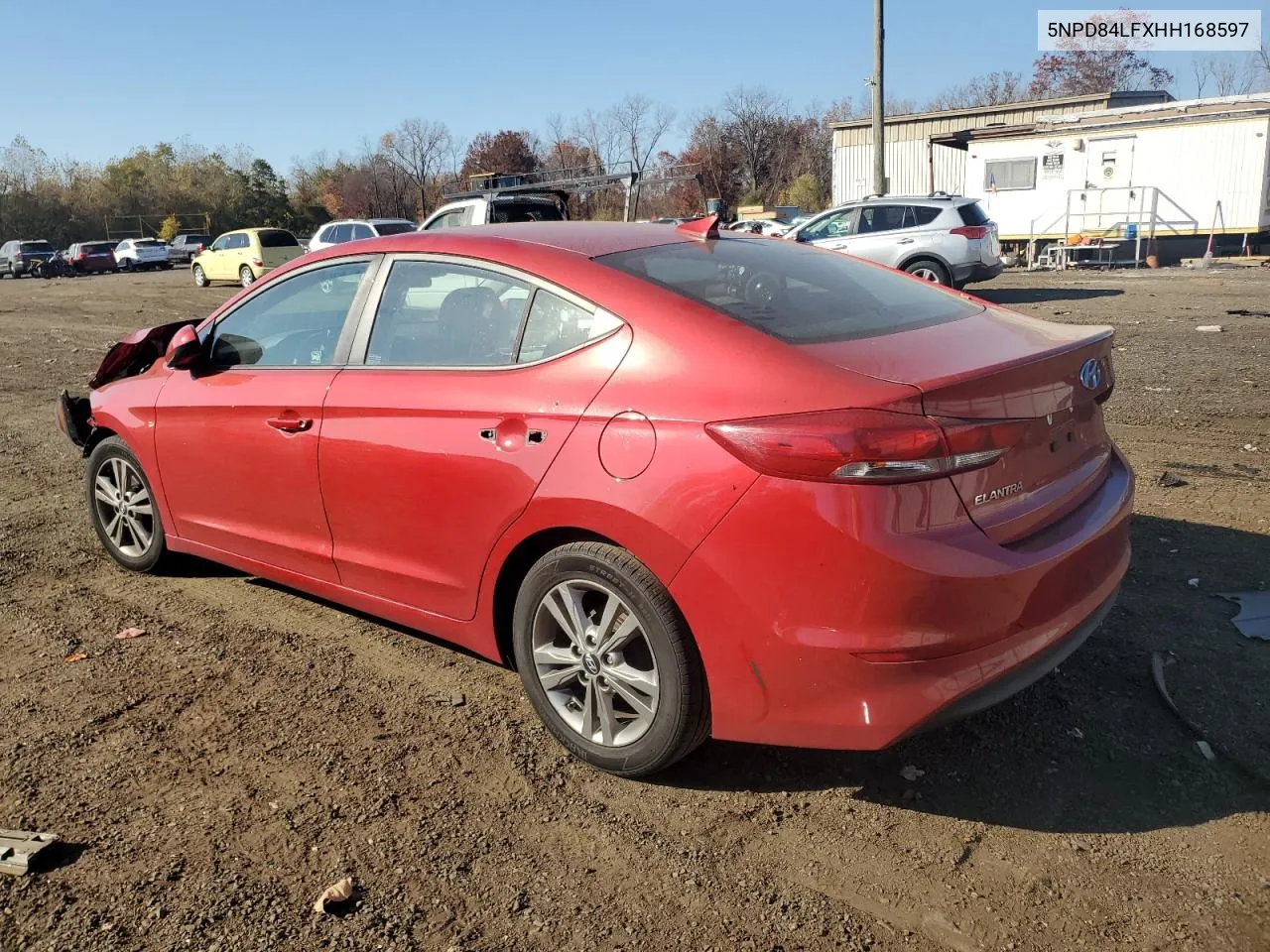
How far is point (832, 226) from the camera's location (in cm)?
1709

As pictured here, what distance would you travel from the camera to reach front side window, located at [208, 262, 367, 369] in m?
3.91

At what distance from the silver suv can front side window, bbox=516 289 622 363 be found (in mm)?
13014

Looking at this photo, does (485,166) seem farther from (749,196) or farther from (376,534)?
(376,534)

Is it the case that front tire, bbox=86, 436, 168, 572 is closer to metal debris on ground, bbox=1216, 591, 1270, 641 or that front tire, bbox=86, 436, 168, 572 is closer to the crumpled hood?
the crumpled hood

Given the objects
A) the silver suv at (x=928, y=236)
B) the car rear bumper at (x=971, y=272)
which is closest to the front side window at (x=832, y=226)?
the silver suv at (x=928, y=236)

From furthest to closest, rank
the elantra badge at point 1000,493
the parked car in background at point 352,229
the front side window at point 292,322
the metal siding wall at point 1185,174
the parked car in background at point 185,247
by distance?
the parked car in background at point 185,247 < the metal siding wall at point 1185,174 < the parked car in background at point 352,229 < the front side window at point 292,322 < the elantra badge at point 1000,493

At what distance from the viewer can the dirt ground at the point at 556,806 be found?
246cm

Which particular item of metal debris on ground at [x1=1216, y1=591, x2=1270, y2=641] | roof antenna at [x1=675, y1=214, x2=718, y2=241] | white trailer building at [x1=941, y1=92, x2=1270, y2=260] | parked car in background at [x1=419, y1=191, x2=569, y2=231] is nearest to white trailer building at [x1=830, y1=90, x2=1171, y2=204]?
white trailer building at [x1=941, y1=92, x2=1270, y2=260]

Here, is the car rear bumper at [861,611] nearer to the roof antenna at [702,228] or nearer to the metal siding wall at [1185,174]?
the roof antenna at [702,228]

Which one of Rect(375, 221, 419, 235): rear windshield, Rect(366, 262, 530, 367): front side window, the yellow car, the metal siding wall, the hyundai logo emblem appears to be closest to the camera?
the hyundai logo emblem

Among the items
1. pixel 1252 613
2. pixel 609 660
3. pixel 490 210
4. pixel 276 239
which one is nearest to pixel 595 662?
pixel 609 660

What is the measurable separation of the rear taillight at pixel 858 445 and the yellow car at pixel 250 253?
2550 centimetres

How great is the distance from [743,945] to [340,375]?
2411 millimetres

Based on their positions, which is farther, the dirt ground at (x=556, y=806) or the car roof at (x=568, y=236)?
the car roof at (x=568, y=236)
